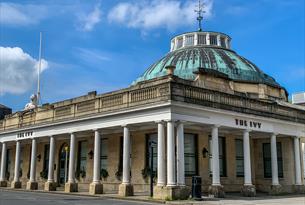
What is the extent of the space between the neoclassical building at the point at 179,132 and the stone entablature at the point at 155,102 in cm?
6

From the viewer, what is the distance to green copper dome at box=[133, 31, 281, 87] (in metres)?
32.3

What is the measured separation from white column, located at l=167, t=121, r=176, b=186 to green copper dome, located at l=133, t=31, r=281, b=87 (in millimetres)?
10194

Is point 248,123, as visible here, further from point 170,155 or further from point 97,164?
point 97,164

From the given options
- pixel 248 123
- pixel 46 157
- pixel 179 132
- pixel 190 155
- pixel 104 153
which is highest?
pixel 248 123

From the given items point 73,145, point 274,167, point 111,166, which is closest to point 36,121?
point 73,145

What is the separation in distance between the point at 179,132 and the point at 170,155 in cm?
144

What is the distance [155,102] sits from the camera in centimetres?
2227

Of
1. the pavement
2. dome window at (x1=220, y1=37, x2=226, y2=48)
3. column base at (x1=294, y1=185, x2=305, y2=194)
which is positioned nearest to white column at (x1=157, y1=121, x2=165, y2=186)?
the pavement

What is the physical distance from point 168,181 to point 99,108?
296 inches

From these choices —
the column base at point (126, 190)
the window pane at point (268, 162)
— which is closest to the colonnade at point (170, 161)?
the column base at point (126, 190)

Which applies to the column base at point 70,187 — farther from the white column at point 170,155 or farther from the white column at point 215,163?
the white column at point 215,163

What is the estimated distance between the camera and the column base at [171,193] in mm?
20703

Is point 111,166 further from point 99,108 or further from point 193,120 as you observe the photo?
point 193,120

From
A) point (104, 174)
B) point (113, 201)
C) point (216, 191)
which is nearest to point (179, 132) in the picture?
point (216, 191)
